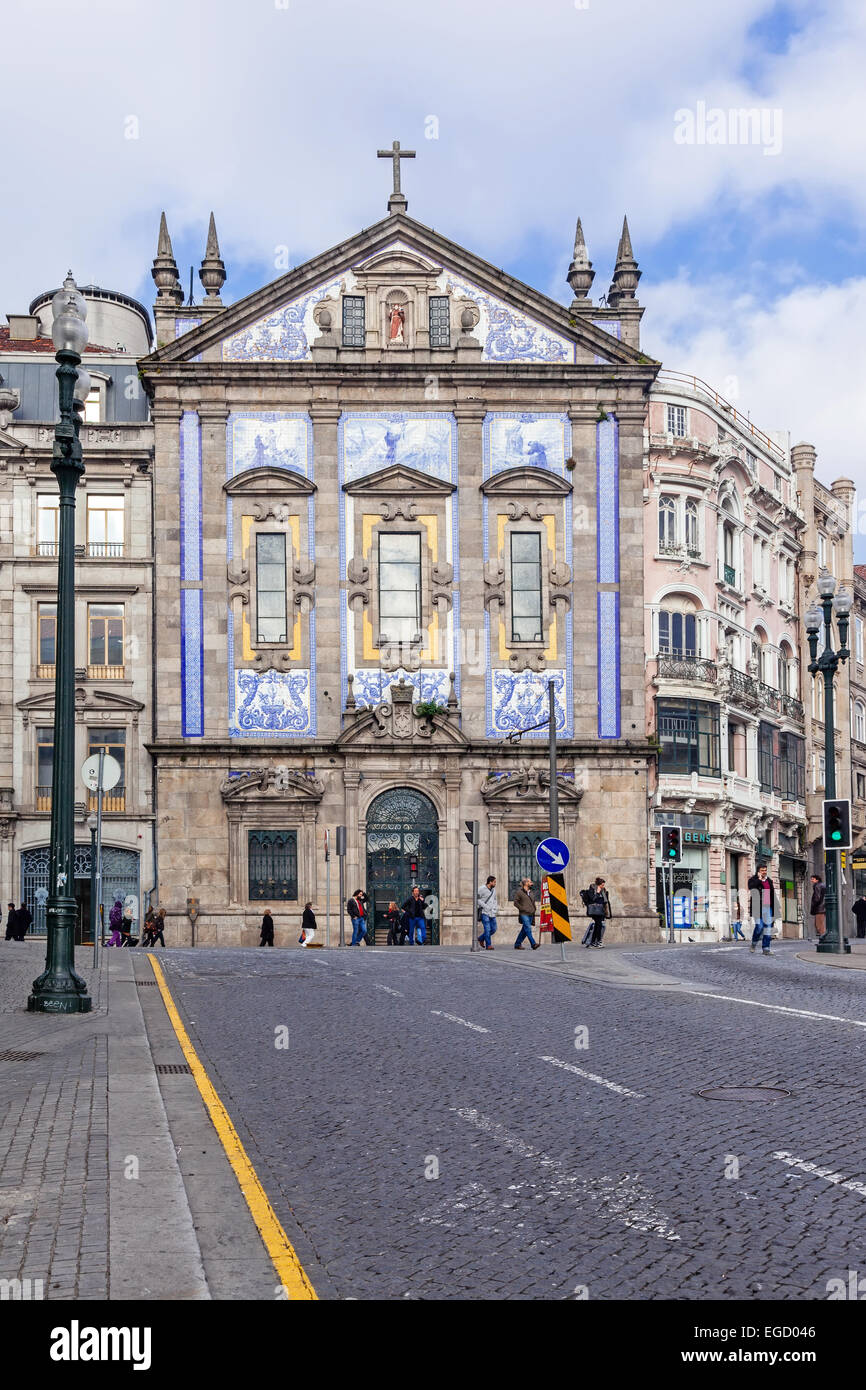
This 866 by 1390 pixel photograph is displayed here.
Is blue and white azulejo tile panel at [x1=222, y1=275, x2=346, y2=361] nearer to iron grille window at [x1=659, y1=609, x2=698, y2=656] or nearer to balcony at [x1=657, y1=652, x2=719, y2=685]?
iron grille window at [x1=659, y1=609, x2=698, y2=656]

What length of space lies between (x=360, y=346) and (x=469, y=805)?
13.5 m

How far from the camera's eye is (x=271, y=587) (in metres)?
49.3

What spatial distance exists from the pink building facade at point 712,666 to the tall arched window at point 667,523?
0.11 ft

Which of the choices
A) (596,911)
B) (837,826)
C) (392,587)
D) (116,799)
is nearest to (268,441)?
(392,587)

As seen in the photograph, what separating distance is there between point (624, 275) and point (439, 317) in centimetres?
593

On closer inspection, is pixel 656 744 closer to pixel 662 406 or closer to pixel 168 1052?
pixel 662 406

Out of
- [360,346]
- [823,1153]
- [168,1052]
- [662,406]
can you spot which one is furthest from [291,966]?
[662,406]

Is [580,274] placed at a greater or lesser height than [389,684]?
greater

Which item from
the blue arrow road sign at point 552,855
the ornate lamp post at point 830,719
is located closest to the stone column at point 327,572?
the ornate lamp post at point 830,719

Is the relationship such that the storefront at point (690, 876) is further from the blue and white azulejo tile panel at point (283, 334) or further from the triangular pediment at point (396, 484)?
the blue and white azulejo tile panel at point (283, 334)

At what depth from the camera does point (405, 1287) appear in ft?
25.3

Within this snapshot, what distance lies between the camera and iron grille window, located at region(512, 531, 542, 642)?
4950cm

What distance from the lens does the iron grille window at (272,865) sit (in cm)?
4800

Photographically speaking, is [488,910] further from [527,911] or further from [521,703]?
[521,703]
